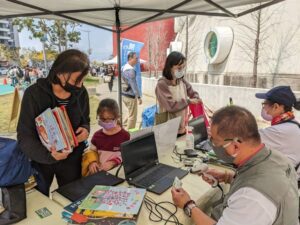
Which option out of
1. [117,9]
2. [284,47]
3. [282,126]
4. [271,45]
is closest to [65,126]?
[282,126]

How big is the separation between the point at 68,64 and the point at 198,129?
135 centimetres

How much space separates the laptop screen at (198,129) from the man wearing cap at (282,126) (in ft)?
2.05

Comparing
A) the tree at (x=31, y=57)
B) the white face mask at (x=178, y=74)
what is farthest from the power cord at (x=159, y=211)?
the tree at (x=31, y=57)

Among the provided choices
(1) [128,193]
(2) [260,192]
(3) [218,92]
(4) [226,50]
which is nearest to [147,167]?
(1) [128,193]

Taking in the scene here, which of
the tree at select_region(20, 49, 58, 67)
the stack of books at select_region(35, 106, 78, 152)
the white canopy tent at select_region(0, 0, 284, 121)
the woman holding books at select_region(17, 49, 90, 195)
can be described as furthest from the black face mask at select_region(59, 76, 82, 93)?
the tree at select_region(20, 49, 58, 67)

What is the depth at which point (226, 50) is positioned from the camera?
9.05m

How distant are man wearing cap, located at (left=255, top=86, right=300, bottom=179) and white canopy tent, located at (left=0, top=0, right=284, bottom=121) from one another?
1.24 metres

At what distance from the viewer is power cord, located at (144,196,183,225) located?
121 cm

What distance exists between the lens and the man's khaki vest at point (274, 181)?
3.01 ft

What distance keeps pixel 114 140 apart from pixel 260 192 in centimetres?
128

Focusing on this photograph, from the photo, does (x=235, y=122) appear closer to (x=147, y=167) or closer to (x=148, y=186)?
(x=148, y=186)

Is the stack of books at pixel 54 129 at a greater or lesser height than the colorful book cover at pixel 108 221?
greater

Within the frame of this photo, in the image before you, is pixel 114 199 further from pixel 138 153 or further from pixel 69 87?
pixel 69 87

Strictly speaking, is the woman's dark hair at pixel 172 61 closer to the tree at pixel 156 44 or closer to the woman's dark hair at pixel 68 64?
the woman's dark hair at pixel 68 64
